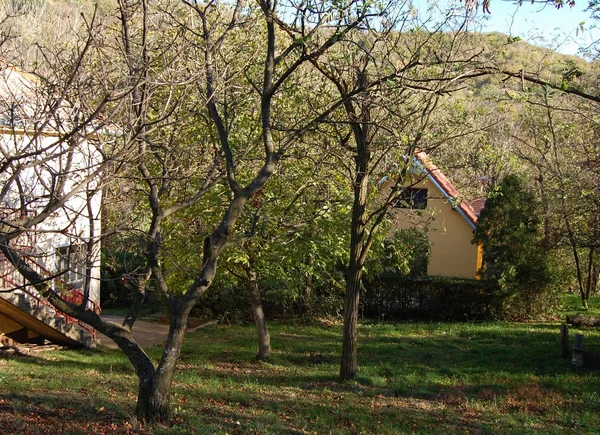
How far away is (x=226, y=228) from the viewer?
318 inches

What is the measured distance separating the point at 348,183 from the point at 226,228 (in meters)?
5.88

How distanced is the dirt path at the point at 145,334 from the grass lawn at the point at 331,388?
111 centimetres

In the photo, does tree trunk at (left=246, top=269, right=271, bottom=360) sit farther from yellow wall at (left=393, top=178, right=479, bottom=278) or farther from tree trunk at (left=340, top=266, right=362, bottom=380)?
yellow wall at (left=393, top=178, right=479, bottom=278)

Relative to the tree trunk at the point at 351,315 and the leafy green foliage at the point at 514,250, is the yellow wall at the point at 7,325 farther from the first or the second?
the leafy green foliage at the point at 514,250

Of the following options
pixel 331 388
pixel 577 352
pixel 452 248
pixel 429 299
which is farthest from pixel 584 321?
pixel 331 388

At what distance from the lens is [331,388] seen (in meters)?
11.5

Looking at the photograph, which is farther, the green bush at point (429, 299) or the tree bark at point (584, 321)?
the green bush at point (429, 299)

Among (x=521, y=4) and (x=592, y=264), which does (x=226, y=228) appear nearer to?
(x=521, y=4)

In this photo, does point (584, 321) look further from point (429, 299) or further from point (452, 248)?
point (452, 248)

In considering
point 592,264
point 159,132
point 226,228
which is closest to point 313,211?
point 159,132

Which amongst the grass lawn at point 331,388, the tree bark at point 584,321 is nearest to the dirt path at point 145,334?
the grass lawn at point 331,388

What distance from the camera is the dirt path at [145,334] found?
56.4 feet

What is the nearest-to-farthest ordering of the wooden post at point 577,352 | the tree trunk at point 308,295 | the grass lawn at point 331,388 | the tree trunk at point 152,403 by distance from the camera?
1. the tree trunk at point 152,403
2. the grass lawn at point 331,388
3. the wooden post at point 577,352
4. the tree trunk at point 308,295

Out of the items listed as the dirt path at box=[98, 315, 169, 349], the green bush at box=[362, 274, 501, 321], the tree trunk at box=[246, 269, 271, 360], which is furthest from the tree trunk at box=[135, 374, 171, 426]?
the green bush at box=[362, 274, 501, 321]
